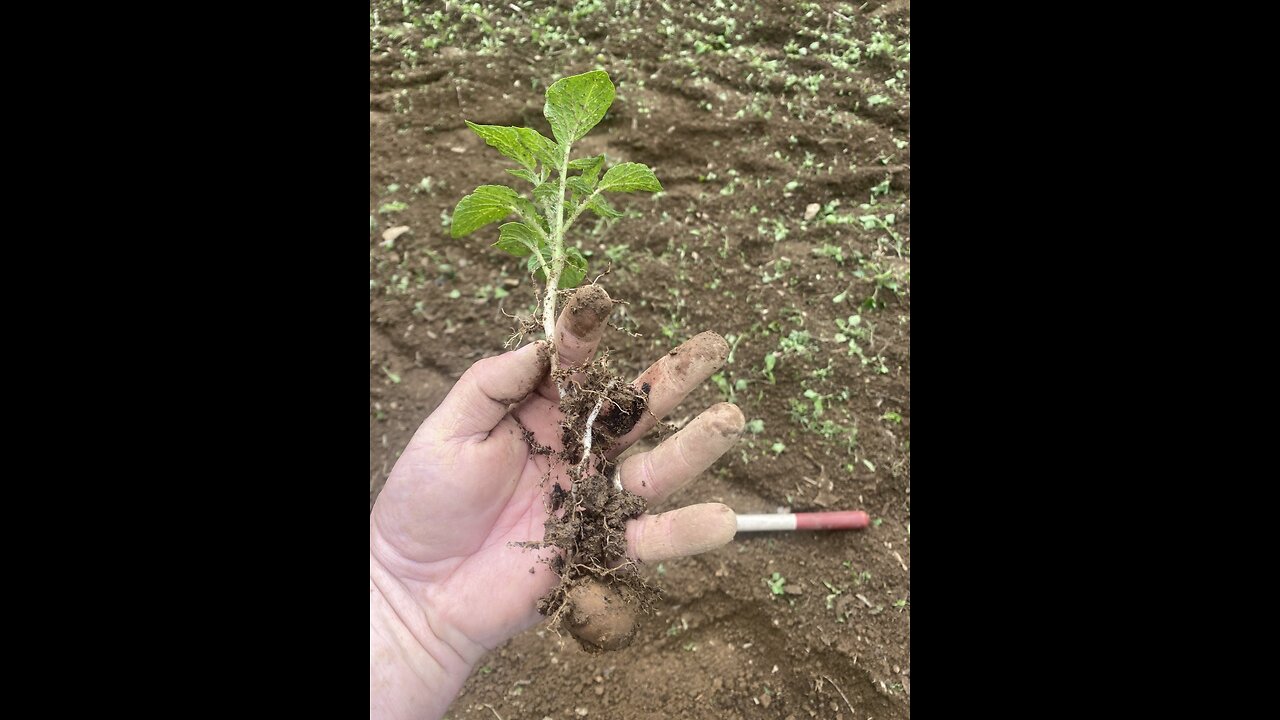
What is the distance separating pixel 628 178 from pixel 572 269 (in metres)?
0.37

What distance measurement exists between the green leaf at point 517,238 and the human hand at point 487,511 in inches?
16.0

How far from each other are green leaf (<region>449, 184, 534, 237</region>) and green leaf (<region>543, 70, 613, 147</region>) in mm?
252

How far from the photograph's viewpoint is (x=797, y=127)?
10.7 feet

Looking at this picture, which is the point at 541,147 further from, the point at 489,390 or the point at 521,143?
the point at 489,390

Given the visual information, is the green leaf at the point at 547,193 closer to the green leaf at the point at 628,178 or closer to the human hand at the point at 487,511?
the green leaf at the point at 628,178

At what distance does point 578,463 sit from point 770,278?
1.30m

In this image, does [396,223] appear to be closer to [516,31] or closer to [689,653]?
[516,31]

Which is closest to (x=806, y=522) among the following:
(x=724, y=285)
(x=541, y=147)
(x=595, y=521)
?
(x=595, y=521)

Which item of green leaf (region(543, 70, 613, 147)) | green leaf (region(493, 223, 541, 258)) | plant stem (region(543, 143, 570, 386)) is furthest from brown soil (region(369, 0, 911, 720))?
green leaf (region(543, 70, 613, 147))

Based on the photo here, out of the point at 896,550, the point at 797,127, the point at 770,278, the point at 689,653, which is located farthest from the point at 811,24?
the point at 689,653

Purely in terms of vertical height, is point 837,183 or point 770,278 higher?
point 837,183

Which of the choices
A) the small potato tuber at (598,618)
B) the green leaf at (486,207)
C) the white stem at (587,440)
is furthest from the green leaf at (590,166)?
the small potato tuber at (598,618)

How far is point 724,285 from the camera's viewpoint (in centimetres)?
307

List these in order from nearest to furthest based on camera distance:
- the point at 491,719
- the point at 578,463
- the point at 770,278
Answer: the point at 578,463
the point at 491,719
the point at 770,278
